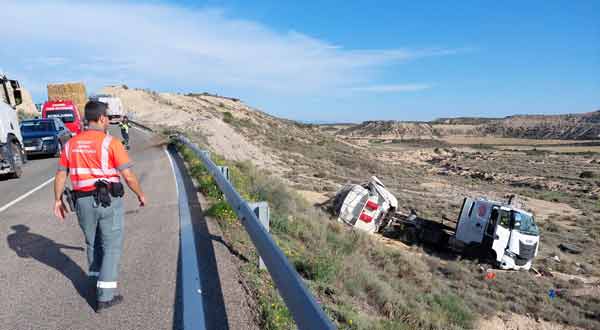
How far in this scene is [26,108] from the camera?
5659cm

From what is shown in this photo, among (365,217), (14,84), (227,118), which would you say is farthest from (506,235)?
(227,118)

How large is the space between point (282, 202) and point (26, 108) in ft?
197

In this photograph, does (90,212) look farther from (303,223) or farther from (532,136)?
(532,136)

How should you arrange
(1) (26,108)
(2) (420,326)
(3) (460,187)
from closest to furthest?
1. (2) (420,326)
2. (3) (460,187)
3. (1) (26,108)

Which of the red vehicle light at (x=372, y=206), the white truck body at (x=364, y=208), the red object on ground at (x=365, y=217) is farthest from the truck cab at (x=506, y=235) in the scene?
the red object on ground at (x=365, y=217)

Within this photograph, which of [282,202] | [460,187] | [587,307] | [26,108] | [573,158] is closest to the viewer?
[282,202]

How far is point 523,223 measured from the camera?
53.4ft

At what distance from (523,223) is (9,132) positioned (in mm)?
18313

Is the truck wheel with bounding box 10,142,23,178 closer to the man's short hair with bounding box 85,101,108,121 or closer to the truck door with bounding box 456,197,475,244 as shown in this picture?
the man's short hair with bounding box 85,101,108,121

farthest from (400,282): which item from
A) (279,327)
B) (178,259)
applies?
(279,327)

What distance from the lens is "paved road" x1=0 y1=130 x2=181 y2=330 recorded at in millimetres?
3709

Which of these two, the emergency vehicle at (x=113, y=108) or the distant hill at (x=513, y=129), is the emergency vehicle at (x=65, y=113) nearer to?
the emergency vehicle at (x=113, y=108)

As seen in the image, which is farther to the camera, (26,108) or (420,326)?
(26,108)

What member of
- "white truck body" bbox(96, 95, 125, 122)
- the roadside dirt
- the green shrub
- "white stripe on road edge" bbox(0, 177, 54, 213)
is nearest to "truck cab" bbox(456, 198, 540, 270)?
the roadside dirt
